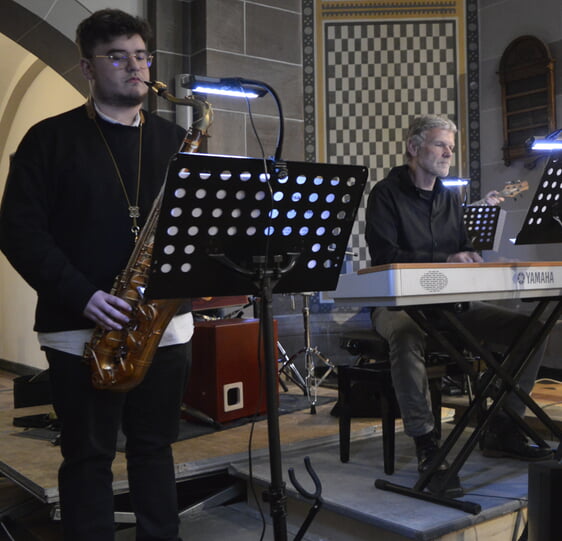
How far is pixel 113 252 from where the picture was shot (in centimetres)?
209

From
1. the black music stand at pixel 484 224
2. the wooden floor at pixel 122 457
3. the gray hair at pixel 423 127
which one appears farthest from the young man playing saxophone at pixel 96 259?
the black music stand at pixel 484 224

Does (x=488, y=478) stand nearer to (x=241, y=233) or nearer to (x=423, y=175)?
(x=423, y=175)

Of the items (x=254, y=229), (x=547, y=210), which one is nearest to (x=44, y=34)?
(x=547, y=210)

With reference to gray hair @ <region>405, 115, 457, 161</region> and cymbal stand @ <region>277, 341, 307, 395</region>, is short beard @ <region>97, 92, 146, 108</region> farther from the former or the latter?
cymbal stand @ <region>277, 341, 307, 395</region>

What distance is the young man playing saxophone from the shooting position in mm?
1989

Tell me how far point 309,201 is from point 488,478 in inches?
63.0

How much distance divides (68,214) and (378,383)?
1633 millimetres

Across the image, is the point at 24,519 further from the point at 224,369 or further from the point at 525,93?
the point at 525,93

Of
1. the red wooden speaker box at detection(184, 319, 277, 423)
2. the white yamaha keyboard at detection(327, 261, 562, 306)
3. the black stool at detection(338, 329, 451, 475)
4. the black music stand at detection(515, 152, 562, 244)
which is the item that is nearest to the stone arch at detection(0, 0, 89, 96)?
the red wooden speaker box at detection(184, 319, 277, 423)

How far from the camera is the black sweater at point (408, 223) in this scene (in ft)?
10.7

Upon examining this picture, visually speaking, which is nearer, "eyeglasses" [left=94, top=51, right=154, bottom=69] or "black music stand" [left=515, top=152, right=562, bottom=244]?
"eyeglasses" [left=94, top=51, right=154, bottom=69]

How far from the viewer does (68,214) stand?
2059 mm

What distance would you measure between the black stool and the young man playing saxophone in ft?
3.78

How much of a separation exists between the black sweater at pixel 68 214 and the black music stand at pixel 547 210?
152 cm
